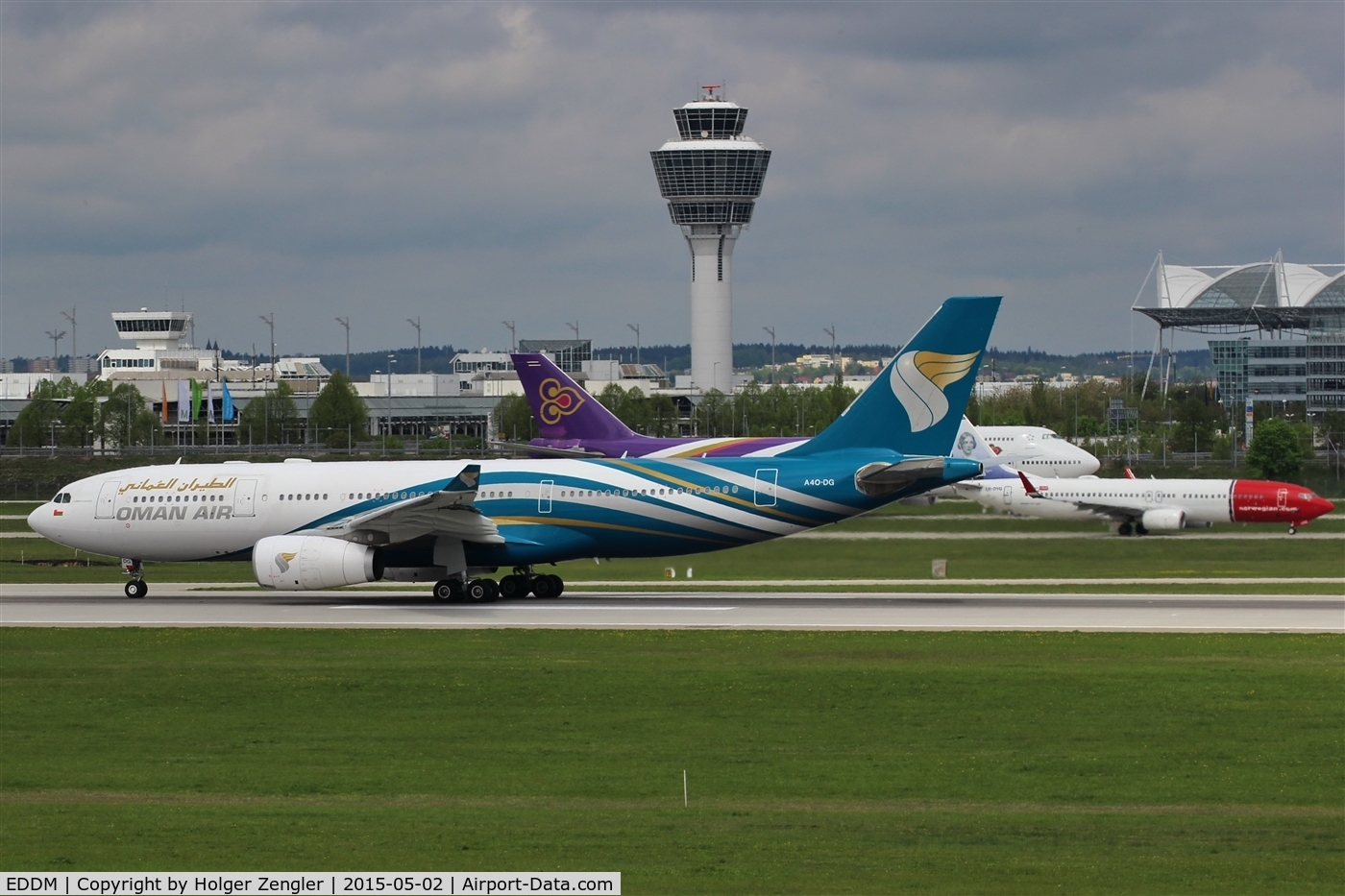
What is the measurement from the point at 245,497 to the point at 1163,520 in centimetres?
4441

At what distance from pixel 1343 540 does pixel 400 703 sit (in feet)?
154

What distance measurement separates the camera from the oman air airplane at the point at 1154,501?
6938 centimetres

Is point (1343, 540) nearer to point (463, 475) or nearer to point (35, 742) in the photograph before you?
point (463, 475)

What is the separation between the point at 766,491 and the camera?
124 ft

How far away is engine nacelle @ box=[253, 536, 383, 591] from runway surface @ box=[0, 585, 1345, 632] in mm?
768

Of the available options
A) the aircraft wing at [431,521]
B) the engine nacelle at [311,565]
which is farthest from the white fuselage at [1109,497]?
the engine nacelle at [311,565]

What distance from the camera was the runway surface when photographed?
33.5 meters

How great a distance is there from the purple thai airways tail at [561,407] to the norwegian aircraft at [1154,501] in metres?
25.7

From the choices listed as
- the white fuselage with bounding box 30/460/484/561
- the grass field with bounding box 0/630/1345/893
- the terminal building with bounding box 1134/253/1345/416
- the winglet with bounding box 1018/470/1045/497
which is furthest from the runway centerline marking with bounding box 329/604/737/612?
the terminal building with bounding box 1134/253/1345/416

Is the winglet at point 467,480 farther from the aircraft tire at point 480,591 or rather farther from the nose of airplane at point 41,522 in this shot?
the nose of airplane at point 41,522

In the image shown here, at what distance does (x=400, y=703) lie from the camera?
24.0 metres

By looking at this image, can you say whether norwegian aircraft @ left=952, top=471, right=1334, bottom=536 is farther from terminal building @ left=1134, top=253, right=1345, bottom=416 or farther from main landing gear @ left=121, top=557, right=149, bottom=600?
terminal building @ left=1134, top=253, right=1345, bottom=416

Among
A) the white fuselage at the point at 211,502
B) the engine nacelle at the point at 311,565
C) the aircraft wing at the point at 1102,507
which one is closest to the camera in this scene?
the engine nacelle at the point at 311,565

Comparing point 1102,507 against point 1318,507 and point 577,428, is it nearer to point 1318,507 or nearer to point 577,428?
point 1318,507
